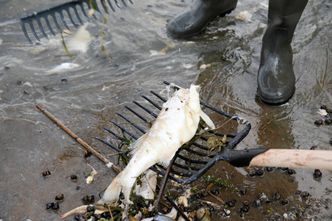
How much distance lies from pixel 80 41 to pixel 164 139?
2150 millimetres

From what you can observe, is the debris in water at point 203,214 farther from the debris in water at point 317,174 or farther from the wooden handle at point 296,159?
the debris in water at point 317,174

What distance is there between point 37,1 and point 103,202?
2.91 metres

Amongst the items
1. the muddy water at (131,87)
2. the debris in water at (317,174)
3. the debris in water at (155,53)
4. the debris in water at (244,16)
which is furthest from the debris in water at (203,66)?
the debris in water at (317,174)

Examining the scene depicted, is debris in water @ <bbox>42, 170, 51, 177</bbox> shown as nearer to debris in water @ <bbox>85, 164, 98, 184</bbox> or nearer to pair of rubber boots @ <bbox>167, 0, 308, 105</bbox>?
debris in water @ <bbox>85, 164, 98, 184</bbox>

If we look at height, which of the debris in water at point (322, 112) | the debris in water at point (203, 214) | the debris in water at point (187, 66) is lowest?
the debris in water at point (322, 112)

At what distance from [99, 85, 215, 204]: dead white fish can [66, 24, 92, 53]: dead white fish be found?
179cm

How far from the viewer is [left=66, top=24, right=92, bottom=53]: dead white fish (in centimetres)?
427

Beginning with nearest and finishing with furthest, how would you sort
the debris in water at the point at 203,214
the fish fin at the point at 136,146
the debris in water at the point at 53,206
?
the fish fin at the point at 136,146, the debris in water at the point at 203,214, the debris in water at the point at 53,206

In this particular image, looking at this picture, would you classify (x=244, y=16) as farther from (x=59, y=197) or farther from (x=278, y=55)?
(x=59, y=197)

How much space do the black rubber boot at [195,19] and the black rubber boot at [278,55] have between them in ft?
2.59

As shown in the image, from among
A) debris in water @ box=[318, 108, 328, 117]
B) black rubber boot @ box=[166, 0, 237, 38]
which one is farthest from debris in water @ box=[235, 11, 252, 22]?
debris in water @ box=[318, 108, 328, 117]

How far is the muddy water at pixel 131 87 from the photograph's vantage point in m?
2.98

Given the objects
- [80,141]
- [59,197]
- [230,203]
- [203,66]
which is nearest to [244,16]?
[203,66]

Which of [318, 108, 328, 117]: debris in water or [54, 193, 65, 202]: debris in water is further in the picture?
[318, 108, 328, 117]: debris in water
